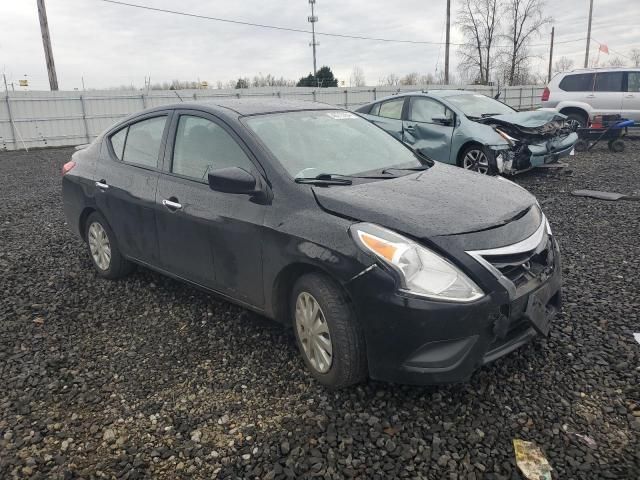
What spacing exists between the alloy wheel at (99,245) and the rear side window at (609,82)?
13855 millimetres

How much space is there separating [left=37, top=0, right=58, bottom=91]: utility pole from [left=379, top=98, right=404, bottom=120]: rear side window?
54.4 feet

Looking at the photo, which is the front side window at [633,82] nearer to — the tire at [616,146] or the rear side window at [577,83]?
the rear side window at [577,83]

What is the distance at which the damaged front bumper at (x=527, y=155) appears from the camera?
8.24 metres

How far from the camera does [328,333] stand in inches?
110

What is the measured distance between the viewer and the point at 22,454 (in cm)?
255

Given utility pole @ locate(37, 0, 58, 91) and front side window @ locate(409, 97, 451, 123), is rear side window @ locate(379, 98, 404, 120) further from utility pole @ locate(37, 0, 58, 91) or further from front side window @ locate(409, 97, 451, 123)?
utility pole @ locate(37, 0, 58, 91)

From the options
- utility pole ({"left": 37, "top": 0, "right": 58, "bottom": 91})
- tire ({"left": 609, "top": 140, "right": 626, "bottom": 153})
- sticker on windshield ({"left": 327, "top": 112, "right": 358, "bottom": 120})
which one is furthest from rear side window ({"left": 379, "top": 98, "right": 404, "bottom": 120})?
utility pole ({"left": 37, "top": 0, "right": 58, "bottom": 91})

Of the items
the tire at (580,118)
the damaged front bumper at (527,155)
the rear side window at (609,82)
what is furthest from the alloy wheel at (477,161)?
the rear side window at (609,82)

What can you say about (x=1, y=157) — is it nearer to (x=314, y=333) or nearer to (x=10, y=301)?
(x=10, y=301)

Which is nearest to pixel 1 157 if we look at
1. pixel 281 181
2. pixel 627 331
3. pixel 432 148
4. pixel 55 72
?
pixel 55 72

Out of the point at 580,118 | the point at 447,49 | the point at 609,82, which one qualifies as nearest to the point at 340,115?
the point at 580,118

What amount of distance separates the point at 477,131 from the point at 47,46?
19.2 m

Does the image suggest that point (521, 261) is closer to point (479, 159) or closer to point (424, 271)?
point (424, 271)

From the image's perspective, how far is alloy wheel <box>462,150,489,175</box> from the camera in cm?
837
